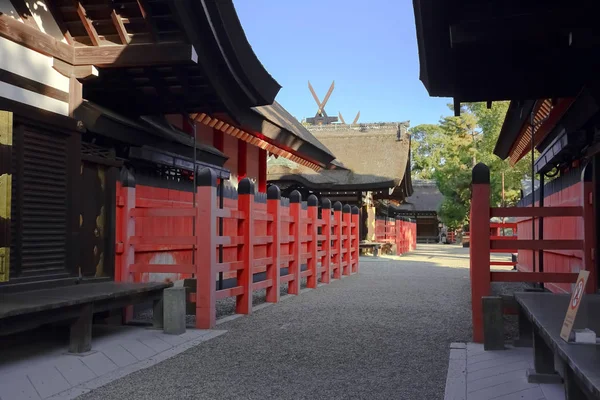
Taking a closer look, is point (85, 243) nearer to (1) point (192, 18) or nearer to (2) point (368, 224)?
(1) point (192, 18)

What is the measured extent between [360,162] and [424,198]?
22.7m

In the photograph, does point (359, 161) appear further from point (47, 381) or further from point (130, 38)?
point (47, 381)

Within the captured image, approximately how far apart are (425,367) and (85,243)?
10.4 ft

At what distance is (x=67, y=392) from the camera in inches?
134

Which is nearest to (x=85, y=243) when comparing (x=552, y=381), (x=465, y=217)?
(x=552, y=381)

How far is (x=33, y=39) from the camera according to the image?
4.77 m

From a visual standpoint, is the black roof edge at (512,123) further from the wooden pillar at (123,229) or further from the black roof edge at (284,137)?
the wooden pillar at (123,229)

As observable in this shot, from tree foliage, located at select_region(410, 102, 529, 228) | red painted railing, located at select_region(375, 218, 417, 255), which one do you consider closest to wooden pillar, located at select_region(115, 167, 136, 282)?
red painted railing, located at select_region(375, 218, 417, 255)

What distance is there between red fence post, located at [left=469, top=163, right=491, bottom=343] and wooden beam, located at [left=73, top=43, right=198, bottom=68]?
2.64 m

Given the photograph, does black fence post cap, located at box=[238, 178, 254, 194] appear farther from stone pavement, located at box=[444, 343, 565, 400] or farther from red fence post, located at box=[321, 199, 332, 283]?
red fence post, located at box=[321, 199, 332, 283]

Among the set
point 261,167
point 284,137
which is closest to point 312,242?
point 284,137

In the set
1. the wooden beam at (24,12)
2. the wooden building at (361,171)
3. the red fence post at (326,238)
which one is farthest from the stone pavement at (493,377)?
the wooden building at (361,171)

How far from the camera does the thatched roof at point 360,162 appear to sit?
1923 cm

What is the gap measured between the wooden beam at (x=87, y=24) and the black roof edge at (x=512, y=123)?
4423 mm
